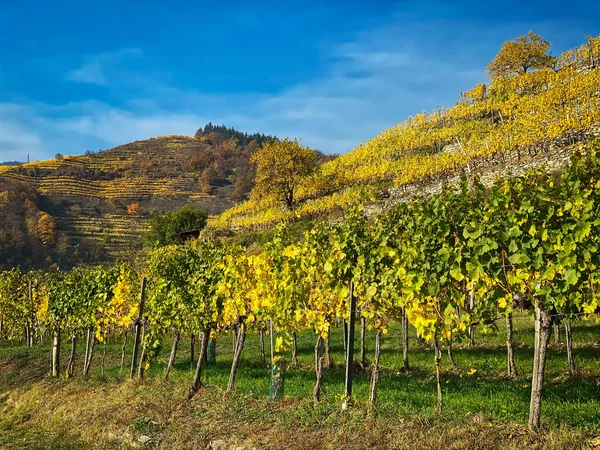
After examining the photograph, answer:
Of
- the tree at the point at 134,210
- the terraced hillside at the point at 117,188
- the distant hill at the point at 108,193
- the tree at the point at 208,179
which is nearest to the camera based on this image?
the distant hill at the point at 108,193

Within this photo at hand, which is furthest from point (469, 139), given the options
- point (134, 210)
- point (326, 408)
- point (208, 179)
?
point (208, 179)

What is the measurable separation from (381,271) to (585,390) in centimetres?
401

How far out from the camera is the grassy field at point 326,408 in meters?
6.19

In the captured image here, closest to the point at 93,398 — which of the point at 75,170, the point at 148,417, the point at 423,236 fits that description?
the point at 148,417

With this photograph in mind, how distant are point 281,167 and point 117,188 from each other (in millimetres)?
75124

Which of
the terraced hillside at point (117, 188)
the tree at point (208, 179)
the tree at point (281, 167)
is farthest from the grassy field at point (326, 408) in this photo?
the tree at point (208, 179)

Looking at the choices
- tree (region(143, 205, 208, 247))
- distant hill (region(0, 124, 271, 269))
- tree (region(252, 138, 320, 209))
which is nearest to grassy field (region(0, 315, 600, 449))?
tree (region(252, 138, 320, 209))

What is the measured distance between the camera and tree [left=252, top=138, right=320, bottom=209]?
4672cm

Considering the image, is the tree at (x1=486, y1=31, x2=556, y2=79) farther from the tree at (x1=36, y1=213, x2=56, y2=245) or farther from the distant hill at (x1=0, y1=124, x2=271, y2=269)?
the tree at (x1=36, y1=213, x2=56, y2=245)

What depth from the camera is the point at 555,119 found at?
34062 mm

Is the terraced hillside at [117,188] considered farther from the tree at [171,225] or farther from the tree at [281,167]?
the tree at [281,167]

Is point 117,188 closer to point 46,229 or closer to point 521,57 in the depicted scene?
point 46,229

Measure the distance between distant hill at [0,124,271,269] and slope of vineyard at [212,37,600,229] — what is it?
2399 centimetres

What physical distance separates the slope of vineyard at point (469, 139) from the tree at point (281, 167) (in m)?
2.97
